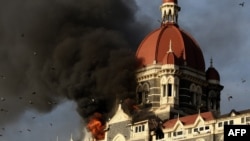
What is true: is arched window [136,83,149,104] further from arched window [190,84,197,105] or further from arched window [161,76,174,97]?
arched window [190,84,197,105]

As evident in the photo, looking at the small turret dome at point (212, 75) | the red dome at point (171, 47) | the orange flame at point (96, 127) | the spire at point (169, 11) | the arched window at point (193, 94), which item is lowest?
the orange flame at point (96, 127)

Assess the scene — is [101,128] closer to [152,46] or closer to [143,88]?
[143,88]

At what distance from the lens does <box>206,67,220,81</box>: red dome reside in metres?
107

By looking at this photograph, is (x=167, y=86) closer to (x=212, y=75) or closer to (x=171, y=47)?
(x=171, y=47)

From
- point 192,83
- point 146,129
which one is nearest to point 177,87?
point 192,83

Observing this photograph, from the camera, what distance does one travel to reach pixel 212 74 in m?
108

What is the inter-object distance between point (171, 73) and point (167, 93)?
3.08m

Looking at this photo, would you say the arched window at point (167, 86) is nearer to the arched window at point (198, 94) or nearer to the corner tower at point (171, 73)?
the corner tower at point (171, 73)

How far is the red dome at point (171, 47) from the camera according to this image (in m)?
105

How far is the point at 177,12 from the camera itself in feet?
360

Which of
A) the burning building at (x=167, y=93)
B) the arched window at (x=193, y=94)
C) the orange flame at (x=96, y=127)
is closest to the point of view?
the burning building at (x=167, y=93)

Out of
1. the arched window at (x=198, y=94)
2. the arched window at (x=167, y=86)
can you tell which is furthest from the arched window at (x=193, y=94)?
the arched window at (x=167, y=86)

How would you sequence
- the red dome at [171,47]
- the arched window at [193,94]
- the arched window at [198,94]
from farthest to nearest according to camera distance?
the red dome at [171,47], the arched window at [198,94], the arched window at [193,94]

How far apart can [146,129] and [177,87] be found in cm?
1093
